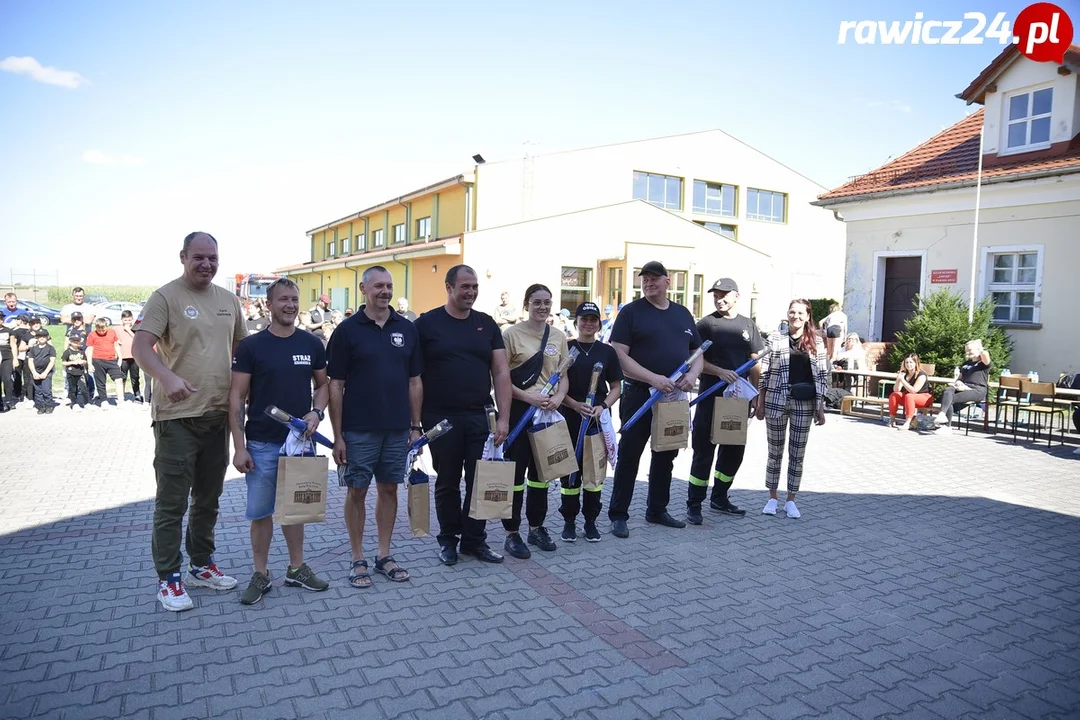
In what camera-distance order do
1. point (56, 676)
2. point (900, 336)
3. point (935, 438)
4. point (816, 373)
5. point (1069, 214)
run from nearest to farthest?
point (56, 676) < point (816, 373) < point (935, 438) < point (1069, 214) < point (900, 336)

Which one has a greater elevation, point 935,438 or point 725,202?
point 725,202

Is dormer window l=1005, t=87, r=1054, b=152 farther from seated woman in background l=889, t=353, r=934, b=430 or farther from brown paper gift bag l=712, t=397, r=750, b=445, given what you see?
brown paper gift bag l=712, t=397, r=750, b=445

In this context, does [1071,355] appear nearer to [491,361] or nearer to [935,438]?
[935,438]

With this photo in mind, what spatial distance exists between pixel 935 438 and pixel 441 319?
31.1 feet

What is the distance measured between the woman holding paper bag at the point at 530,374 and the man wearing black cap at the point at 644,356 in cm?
69

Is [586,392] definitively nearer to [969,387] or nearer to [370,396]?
[370,396]

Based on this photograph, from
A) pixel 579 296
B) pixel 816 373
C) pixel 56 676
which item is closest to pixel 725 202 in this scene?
pixel 579 296

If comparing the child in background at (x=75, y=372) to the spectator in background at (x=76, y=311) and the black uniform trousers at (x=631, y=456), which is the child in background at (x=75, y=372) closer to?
the spectator in background at (x=76, y=311)

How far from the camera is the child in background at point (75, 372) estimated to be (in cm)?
1339

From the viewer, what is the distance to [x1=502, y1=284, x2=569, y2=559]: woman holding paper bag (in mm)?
5340

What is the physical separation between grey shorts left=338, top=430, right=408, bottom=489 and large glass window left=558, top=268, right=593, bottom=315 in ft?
61.4

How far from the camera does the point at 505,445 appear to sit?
209 inches

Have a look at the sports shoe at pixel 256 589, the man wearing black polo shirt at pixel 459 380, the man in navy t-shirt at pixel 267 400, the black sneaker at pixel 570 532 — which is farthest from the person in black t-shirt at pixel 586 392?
the sports shoe at pixel 256 589

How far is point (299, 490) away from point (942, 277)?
15.3m
